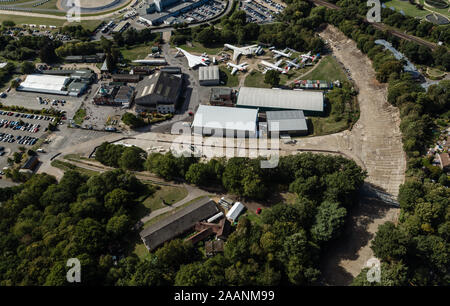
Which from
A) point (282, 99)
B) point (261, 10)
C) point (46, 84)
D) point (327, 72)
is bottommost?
point (282, 99)

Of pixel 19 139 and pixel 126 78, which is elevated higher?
pixel 126 78

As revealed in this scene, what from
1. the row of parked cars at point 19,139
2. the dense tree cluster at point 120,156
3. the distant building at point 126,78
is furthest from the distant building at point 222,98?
the row of parked cars at point 19,139

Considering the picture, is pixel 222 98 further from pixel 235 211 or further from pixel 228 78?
pixel 235 211

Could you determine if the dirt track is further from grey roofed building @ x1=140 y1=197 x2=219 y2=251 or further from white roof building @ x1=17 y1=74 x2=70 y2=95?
white roof building @ x1=17 y1=74 x2=70 y2=95

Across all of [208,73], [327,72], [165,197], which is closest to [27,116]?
[165,197]

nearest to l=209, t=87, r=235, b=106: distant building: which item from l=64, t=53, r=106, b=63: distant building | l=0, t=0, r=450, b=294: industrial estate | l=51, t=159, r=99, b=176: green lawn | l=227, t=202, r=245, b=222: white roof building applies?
l=0, t=0, r=450, b=294: industrial estate

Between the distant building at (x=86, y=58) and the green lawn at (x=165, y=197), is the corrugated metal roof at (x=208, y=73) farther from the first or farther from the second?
the green lawn at (x=165, y=197)
